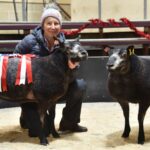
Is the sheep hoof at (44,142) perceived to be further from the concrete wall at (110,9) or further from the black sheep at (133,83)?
the concrete wall at (110,9)

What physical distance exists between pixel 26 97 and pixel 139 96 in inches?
36.3

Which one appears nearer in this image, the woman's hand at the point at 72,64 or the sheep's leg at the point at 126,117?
the woman's hand at the point at 72,64

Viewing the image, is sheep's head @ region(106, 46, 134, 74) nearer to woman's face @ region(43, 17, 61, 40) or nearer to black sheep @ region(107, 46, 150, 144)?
black sheep @ region(107, 46, 150, 144)

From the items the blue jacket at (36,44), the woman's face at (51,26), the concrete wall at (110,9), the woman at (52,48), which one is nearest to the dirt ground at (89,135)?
the woman at (52,48)

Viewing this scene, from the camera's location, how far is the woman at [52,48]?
3.68m

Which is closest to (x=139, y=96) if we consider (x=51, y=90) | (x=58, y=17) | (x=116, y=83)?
(x=116, y=83)

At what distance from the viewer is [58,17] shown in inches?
146

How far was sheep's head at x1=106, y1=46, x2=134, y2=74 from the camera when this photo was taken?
3.26m

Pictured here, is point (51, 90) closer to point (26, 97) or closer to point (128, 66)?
point (26, 97)

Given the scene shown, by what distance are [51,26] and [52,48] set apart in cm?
19

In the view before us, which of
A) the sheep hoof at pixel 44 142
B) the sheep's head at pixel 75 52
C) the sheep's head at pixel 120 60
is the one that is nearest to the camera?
the sheep's head at pixel 120 60

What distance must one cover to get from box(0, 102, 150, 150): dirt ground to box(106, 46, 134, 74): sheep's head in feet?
2.00

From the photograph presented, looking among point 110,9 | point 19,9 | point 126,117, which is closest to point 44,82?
point 126,117

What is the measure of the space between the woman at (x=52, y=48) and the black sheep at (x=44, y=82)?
0.12m
